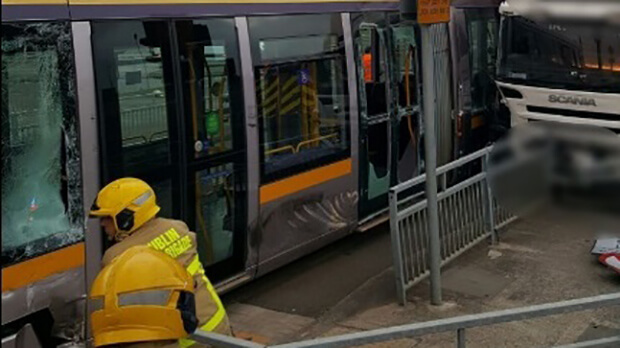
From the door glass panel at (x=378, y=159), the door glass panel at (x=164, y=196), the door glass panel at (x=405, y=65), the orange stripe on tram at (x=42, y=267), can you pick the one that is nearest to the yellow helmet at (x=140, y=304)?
the orange stripe on tram at (x=42, y=267)

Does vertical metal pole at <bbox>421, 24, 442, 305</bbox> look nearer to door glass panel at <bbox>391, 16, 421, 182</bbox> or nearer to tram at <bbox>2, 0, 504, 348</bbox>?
tram at <bbox>2, 0, 504, 348</bbox>

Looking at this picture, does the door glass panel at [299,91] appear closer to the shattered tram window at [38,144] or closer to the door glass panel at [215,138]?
the door glass panel at [215,138]

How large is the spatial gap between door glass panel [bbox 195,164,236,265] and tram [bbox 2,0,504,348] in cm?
1

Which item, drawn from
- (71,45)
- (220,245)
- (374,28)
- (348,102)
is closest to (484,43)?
(374,28)

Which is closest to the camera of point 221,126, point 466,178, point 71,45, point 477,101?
point 71,45

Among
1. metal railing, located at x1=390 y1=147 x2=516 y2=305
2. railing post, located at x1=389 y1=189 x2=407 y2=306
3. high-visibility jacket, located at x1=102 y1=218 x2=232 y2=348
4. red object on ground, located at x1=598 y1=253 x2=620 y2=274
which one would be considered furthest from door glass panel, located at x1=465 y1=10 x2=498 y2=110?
high-visibility jacket, located at x1=102 y1=218 x2=232 y2=348

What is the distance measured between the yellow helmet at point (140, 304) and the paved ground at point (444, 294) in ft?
9.57

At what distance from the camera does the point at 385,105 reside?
743 cm

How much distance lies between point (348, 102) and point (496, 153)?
5962 mm

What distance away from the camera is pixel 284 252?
6.29m

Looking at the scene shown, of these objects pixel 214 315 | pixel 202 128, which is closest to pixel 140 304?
pixel 214 315

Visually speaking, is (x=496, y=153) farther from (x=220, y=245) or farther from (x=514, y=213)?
(x=220, y=245)

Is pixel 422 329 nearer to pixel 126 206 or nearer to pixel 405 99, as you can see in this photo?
pixel 126 206

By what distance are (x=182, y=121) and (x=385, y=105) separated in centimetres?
281
